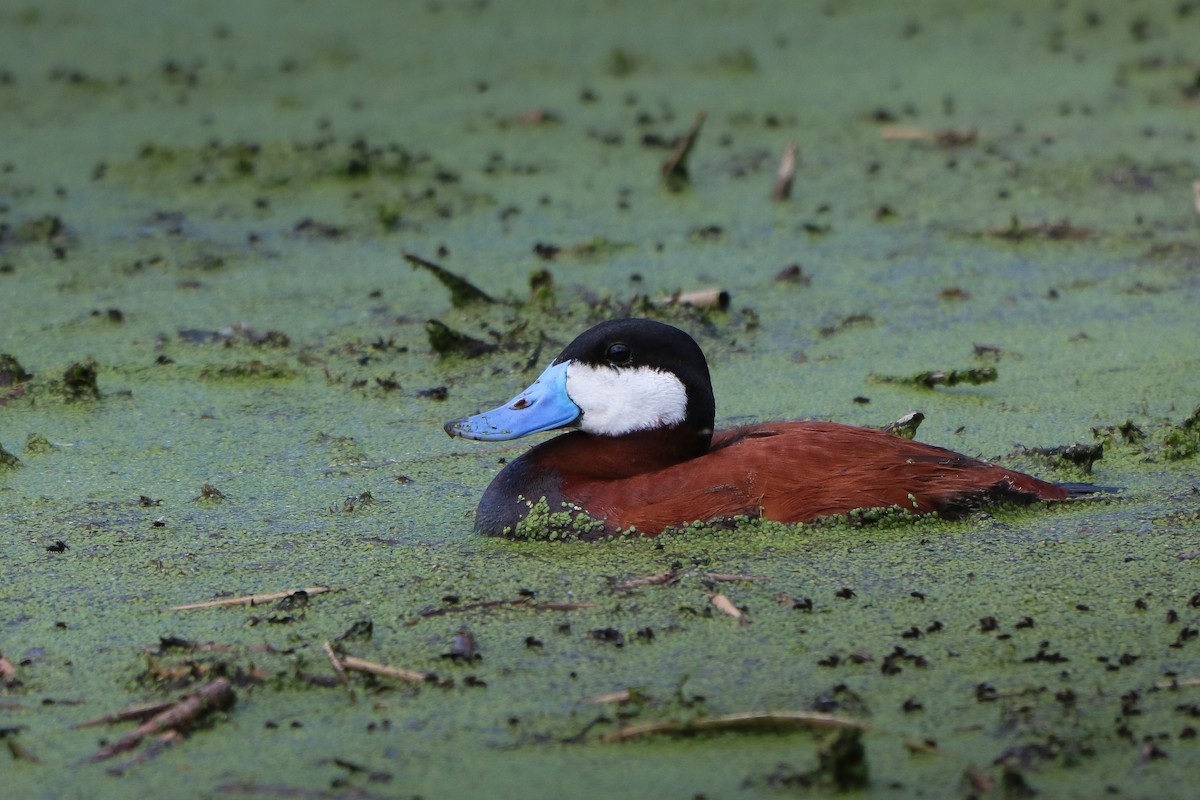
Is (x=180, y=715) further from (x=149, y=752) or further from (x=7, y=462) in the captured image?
(x=7, y=462)

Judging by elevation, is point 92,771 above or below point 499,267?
below

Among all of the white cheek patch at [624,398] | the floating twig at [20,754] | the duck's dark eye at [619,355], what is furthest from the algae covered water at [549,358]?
the duck's dark eye at [619,355]

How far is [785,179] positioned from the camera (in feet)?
24.5

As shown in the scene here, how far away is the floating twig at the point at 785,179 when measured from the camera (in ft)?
24.4

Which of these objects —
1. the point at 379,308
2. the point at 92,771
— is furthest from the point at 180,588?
the point at 379,308

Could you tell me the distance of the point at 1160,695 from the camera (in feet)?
9.73

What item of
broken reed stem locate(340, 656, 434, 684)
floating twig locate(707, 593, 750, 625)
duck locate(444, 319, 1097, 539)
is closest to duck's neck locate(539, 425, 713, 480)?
duck locate(444, 319, 1097, 539)

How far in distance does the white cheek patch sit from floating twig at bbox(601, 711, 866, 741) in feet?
4.22

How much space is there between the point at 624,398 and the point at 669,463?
19 centimetres

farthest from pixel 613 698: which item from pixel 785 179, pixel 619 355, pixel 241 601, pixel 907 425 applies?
pixel 785 179

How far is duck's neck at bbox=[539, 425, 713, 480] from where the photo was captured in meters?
4.05

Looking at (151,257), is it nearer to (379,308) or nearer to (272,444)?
(379,308)

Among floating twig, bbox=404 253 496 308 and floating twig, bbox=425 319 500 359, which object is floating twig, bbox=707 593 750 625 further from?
floating twig, bbox=404 253 496 308

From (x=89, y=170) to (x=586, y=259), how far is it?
2.76m
